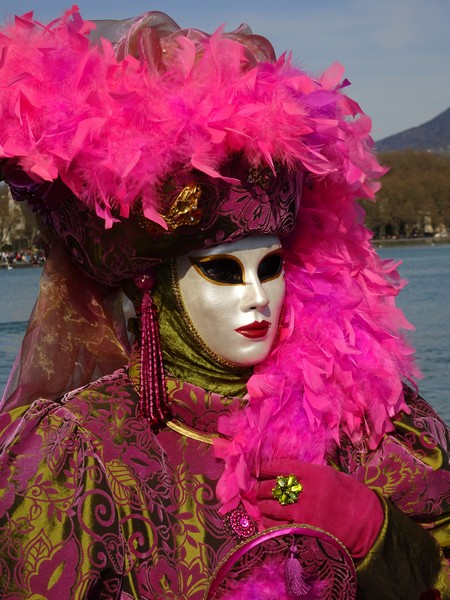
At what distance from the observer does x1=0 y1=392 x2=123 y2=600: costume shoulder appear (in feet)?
6.60

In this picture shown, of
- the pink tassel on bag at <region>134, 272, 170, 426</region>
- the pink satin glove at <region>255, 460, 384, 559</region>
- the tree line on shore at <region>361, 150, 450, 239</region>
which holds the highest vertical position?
the pink tassel on bag at <region>134, 272, 170, 426</region>

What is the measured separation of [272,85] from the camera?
6.83ft

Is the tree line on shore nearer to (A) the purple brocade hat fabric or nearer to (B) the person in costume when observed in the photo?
(B) the person in costume

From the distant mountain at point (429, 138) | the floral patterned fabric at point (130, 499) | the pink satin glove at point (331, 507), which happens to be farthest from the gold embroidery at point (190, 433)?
the distant mountain at point (429, 138)

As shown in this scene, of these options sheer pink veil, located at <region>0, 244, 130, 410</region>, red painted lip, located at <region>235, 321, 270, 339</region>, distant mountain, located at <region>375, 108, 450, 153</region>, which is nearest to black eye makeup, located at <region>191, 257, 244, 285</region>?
red painted lip, located at <region>235, 321, 270, 339</region>

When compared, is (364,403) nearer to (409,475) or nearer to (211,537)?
(409,475)

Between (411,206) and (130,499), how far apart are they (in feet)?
203

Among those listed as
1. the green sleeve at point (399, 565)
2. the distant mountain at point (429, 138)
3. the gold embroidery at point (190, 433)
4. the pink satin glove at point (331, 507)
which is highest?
the distant mountain at point (429, 138)

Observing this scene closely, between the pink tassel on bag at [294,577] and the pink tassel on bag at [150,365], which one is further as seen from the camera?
the pink tassel on bag at [150,365]

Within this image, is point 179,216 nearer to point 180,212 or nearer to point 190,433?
point 180,212

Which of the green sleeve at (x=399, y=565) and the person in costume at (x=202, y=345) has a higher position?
the person in costume at (x=202, y=345)

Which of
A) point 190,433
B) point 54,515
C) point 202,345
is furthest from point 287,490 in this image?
point 54,515

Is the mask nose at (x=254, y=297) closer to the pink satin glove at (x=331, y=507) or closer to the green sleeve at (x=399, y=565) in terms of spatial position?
the pink satin glove at (x=331, y=507)

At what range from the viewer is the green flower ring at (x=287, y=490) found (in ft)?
7.04
